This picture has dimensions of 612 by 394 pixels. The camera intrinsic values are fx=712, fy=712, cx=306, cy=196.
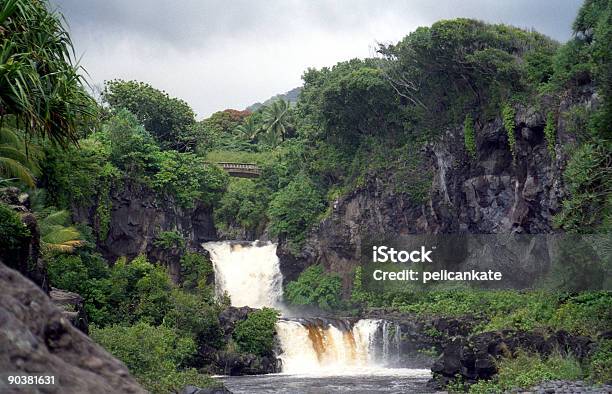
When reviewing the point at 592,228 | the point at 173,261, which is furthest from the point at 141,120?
the point at 592,228

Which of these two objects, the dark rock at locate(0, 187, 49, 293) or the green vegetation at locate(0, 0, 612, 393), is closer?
the dark rock at locate(0, 187, 49, 293)

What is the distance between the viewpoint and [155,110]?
4216 centimetres

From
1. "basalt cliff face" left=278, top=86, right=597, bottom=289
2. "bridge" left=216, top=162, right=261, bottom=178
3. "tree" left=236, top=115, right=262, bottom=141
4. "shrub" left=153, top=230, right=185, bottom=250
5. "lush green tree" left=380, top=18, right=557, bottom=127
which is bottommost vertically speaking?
"shrub" left=153, top=230, right=185, bottom=250

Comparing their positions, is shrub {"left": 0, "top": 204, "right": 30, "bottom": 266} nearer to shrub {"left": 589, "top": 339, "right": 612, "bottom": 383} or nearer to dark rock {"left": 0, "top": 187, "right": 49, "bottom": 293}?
dark rock {"left": 0, "top": 187, "right": 49, "bottom": 293}

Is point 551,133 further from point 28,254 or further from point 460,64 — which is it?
point 28,254

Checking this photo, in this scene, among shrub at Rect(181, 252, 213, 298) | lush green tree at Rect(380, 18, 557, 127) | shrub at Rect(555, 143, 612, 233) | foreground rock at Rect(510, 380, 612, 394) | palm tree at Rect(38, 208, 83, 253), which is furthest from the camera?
shrub at Rect(181, 252, 213, 298)

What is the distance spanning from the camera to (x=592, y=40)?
21250 mm

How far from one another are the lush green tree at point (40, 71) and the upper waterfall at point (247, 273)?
25318mm

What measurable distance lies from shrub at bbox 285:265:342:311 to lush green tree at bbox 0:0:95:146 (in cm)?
2472

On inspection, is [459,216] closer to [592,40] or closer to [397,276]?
[397,276]

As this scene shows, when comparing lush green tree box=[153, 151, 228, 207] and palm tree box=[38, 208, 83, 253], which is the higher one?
lush green tree box=[153, 151, 228, 207]

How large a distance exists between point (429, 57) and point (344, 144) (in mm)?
8031

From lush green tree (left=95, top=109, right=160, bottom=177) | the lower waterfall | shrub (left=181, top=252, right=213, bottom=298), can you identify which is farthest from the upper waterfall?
the lower waterfall

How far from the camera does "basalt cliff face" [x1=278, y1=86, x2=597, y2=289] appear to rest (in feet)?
87.5
